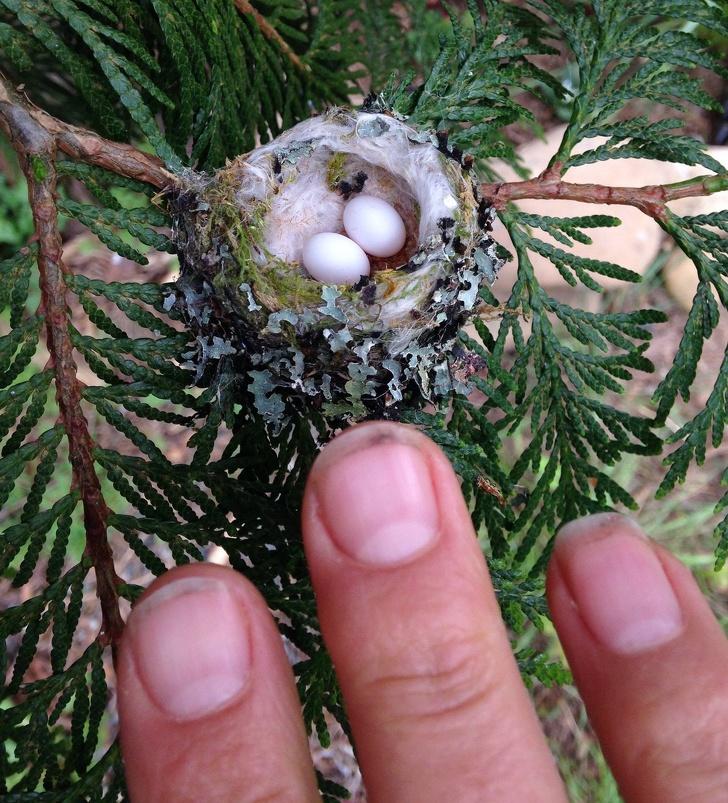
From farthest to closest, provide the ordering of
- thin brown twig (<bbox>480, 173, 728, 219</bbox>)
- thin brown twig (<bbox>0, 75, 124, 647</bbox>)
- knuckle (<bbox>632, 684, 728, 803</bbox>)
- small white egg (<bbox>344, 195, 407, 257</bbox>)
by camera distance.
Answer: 1. small white egg (<bbox>344, 195, 407, 257</bbox>)
2. thin brown twig (<bbox>480, 173, 728, 219</bbox>)
3. thin brown twig (<bbox>0, 75, 124, 647</bbox>)
4. knuckle (<bbox>632, 684, 728, 803</bbox>)

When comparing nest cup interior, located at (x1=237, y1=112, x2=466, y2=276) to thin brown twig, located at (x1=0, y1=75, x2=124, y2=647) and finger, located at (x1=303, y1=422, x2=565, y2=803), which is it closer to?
thin brown twig, located at (x1=0, y1=75, x2=124, y2=647)

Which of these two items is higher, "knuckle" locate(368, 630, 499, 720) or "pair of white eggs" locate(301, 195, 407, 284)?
"pair of white eggs" locate(301, 195, 407, 284)

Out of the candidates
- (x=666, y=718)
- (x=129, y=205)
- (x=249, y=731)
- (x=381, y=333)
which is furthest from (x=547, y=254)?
(x=129, y=205)

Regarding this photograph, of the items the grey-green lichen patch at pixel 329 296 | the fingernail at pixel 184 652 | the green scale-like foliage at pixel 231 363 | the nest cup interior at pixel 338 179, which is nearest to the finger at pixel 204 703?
the fingernail at pixel 184 652

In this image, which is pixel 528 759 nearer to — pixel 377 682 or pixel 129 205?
pixel 377 682

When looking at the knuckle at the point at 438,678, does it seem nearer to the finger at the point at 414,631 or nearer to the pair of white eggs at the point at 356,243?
the finger at the point at 414,631

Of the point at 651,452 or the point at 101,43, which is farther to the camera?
the point at 651,452

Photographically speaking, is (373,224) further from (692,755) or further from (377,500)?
(692,755)

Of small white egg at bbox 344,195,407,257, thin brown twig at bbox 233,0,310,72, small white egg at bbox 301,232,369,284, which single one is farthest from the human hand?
thin brown twig at bbox 233,0,310,72
